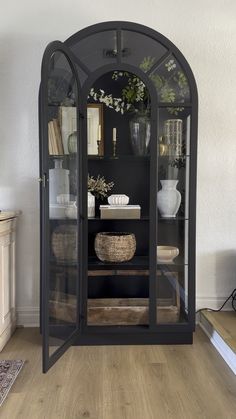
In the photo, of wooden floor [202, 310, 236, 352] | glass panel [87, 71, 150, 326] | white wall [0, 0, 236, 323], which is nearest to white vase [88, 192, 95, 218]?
glass panel [87, 71, 150, 326]

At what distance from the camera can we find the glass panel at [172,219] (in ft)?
7.70

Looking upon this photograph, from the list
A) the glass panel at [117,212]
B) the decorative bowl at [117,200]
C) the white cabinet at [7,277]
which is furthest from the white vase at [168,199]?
the white cabinet at [7,277]

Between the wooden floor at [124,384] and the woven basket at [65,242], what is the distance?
2.06 feet

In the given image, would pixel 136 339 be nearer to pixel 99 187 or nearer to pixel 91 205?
pixel 91 205

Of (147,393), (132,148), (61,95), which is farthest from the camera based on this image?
(132,148)

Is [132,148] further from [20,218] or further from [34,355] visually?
[34,355]

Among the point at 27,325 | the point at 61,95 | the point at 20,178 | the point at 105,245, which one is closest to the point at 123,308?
the point at 105,245

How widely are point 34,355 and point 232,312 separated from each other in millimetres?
1514

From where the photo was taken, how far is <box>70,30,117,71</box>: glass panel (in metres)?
2.26

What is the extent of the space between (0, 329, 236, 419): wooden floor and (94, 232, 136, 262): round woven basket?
0.60m

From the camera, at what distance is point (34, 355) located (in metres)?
2.20

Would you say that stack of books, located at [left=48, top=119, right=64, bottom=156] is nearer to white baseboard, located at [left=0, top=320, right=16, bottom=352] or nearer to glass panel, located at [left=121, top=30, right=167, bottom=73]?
glass panel, located at [left=121, top=30, right=167, bottom=73]

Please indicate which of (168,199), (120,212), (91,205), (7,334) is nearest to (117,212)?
(120,212)

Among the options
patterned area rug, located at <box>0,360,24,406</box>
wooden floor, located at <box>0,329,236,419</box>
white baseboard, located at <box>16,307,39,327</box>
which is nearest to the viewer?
wooden floor, located at <box>0,329,236,419</box>
